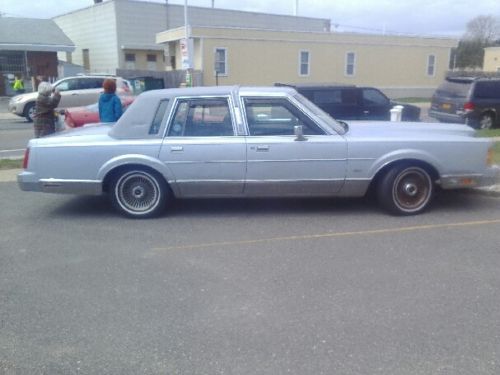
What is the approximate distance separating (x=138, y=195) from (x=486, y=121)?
40.8 feet

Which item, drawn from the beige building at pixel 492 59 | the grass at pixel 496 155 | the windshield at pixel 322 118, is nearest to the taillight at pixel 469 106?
the grass at pixel 496 155

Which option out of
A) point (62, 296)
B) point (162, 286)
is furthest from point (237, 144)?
point (62, 296)

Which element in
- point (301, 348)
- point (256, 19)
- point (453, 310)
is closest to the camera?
point (301, 348)

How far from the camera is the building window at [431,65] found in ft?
112

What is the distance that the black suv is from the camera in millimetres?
11477

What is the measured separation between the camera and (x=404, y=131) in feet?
21.0

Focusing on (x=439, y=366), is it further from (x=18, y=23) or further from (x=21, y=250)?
(x=18, y=23)

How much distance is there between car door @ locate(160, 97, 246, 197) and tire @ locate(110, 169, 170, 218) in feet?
0.93

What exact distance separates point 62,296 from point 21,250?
1381 millimetres

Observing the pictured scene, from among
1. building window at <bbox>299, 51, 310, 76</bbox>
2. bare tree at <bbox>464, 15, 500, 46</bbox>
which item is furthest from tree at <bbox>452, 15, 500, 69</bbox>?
building window at <bbox>299, 51, 310, 76</bbox>

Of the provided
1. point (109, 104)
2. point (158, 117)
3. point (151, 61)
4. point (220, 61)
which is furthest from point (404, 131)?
point (151, 61)

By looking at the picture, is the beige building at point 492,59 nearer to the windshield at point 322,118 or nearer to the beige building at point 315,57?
the beige building at point 315,57

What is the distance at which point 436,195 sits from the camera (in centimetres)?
722

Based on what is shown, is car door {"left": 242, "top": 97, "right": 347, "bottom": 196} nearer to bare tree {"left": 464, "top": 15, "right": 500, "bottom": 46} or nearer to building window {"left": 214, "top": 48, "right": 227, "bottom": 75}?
building window {"left": 214, "top": 48, "right": 227, "bottom": 75}
